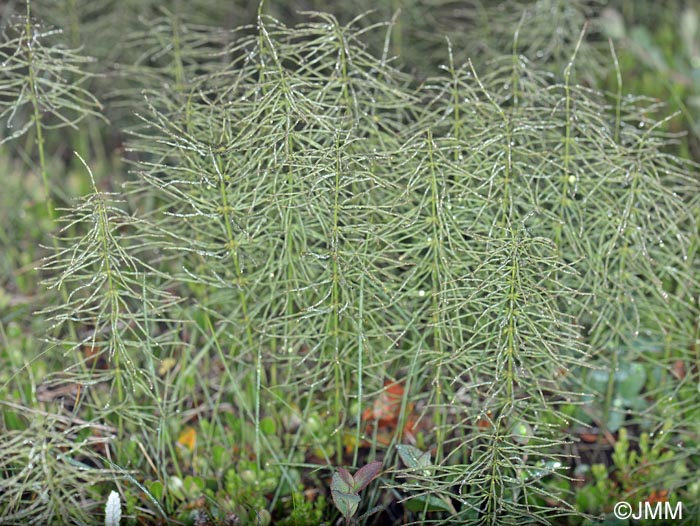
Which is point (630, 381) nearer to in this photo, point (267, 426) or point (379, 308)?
point (379, 308)

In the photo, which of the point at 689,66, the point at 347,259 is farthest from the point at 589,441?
the point at 689,66

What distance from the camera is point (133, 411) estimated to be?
6.93 ft

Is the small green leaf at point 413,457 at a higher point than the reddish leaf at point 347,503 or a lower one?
higher

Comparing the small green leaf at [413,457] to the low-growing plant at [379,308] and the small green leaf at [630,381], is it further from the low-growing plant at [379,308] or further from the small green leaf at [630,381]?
the small green leaf at [630,381]

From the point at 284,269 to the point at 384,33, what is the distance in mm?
1494

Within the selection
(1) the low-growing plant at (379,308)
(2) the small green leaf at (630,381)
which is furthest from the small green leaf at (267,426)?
(2) the small green leaf at (630,381)

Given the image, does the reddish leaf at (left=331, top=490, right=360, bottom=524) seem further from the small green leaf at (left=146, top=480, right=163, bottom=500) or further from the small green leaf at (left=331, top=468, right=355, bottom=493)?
the small green leaf at (left=146, top=480, right=163, bottom=500)

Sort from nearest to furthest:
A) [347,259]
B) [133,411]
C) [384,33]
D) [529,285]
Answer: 1. [529,285]
2. [347,259]
3. [133,411]
4. [384,33]

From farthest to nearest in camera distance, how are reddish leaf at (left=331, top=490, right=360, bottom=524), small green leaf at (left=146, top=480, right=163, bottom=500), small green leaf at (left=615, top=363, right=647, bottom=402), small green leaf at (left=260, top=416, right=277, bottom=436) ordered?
1. small green leaf at (left=615, top=363, right=647, bottom=402)
2. small green leaf at (left=260, top=416, right=277, bottom=436)
3. small green leaf at (left=146, top=480, right=163, bottom=500)
4. reddish leaf at (left=331, top=490, right=360, bottom=524)

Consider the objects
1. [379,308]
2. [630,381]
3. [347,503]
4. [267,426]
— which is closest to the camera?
[347,503]

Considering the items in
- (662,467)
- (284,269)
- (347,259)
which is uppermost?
(347,259)

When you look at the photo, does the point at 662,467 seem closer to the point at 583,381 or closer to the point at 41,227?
the point at 583,381

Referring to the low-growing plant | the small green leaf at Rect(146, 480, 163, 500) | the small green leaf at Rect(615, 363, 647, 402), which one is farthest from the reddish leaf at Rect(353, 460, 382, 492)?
the small green leaf at Rect(615, 363, 647, 402)

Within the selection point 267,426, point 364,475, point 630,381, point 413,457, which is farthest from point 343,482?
point 630,381
